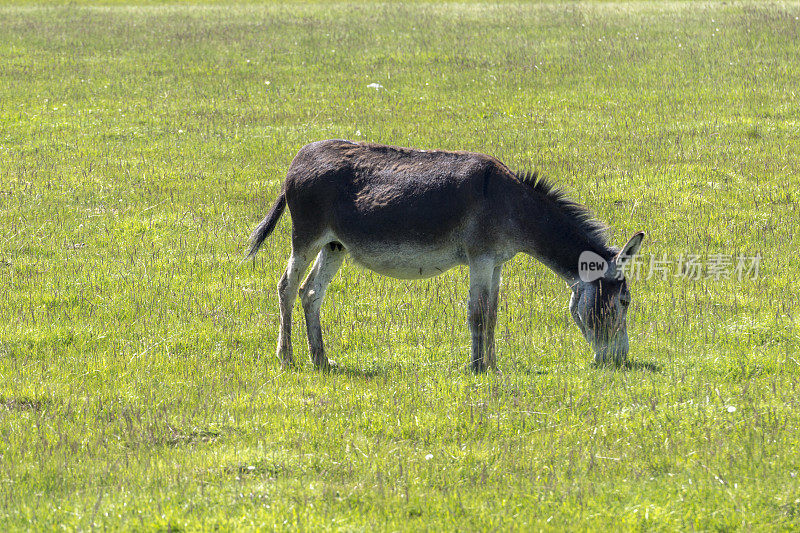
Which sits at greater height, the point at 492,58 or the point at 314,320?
the point at 492,58

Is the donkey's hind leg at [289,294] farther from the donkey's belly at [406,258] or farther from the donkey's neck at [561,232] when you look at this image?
the donkey's neck at [561,232]

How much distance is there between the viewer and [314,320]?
364 inches

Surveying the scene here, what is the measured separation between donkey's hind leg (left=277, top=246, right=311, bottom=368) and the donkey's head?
288 cm

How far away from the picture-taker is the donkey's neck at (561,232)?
28.5ft

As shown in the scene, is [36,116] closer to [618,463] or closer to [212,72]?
[212,72]

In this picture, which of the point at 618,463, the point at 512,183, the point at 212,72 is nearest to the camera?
the point at 618,463

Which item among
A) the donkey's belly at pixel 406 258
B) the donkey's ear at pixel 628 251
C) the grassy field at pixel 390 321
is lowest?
the grassy field at pixel 390 321

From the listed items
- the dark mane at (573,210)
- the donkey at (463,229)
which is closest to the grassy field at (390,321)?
the donkey at (463,229)

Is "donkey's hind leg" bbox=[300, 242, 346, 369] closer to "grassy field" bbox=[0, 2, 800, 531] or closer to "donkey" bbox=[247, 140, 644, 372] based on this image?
"donkey" bbox=[247, 140, 644, 372]

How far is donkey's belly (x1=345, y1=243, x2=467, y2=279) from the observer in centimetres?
884

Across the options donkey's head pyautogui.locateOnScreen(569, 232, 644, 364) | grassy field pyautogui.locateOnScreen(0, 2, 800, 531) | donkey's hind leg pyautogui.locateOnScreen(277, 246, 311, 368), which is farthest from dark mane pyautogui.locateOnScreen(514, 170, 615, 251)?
donkey's hind leg pyautogui.locateOnScreen(277, 246, 311, 368)

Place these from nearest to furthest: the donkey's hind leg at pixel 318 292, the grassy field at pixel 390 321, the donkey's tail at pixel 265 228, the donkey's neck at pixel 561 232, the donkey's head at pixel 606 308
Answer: the grassy field at pixel 390 321 < the donkey's head at pixel 606 308 < the donkey's neck at pixel 561 232 < the donkey's hind leg at pixel 318 292 < the donkey's tail at pixel 265 228

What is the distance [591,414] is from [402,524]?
2275 millimetres

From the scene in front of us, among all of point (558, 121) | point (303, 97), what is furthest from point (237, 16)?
point (558, 121)
